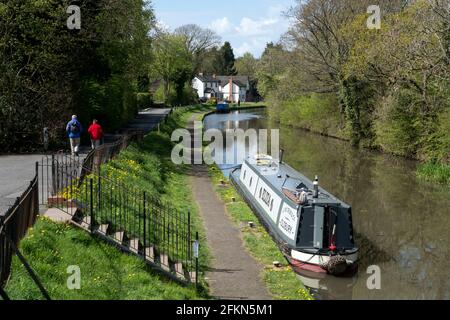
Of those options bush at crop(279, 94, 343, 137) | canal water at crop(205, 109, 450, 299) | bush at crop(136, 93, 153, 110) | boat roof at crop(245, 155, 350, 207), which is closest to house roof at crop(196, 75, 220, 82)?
bush at crop(136, 93, 153, 110)

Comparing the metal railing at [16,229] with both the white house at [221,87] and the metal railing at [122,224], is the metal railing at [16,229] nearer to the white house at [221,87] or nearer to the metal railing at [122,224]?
the metal railing at [122,224]

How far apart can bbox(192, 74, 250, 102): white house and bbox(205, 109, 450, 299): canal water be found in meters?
87.5

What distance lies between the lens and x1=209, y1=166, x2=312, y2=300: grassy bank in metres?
11.2

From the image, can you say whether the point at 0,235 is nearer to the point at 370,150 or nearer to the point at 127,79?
the point at 127,79

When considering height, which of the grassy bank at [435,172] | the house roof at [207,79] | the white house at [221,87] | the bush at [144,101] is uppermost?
the house roof at [207,79]

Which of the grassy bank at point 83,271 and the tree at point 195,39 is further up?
the tree at point 195,39

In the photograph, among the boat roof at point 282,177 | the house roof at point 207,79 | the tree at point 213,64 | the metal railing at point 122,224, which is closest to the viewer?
the metal railing at point 122,224

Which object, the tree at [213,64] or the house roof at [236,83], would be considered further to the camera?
the tree at [213,64]

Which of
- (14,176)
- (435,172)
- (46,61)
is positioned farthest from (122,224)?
(435,172)

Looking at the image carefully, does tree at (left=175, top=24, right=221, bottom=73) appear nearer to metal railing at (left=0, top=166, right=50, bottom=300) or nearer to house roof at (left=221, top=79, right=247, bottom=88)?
house roof at (left=221, top=79, right=247, bottom=88)

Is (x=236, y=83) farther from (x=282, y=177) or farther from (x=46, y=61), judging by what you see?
(x=282, y=177)

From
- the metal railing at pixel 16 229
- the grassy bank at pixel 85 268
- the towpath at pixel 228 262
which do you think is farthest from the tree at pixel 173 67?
the metal railing at pixel 16 229

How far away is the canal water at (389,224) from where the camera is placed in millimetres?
13023

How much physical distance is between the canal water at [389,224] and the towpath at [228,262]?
170cm
